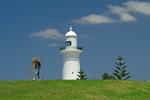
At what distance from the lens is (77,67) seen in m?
78.1

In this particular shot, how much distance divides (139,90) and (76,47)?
4045 cm

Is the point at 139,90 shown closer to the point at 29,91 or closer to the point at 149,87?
the point at 149,87

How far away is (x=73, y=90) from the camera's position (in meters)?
37.6

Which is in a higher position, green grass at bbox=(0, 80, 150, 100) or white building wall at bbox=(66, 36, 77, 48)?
white building wall at bbox=(66, 36, 77, 48)

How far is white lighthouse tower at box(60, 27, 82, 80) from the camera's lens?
77.6 meters

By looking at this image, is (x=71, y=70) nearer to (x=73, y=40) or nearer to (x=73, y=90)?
(x=73, y=40)

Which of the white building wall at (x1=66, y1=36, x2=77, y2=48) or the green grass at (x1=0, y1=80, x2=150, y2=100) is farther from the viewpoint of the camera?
the white building wall at (x1=66, y1=36, x2=77, y2=48)

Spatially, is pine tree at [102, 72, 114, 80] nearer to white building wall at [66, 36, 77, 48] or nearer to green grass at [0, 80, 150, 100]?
white building wall at [66, 36, 77, 48]

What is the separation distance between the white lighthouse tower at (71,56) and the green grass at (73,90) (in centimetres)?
3477

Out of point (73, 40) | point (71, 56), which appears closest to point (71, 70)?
point (71, 56)

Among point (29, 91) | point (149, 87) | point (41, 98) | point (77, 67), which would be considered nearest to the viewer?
point (41, 98)

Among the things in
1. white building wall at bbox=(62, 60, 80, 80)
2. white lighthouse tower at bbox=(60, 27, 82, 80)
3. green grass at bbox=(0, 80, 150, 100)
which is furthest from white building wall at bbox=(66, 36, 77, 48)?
green grass at bbox=(0, 80, 150, 100)

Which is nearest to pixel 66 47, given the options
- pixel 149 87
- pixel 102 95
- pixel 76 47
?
pixel 76 47

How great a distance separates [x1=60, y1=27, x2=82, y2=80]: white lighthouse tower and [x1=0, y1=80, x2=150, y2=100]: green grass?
34768mm
